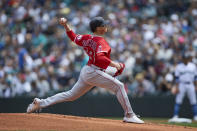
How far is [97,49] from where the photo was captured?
319 inches

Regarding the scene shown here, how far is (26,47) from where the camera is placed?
16.9 m

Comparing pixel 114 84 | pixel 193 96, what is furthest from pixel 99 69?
pixel 193 96

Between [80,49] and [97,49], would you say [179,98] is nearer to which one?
[80,49]

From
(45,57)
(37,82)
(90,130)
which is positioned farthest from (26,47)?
(90,130)

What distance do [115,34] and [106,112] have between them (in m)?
3.55

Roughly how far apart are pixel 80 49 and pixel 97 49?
811cm

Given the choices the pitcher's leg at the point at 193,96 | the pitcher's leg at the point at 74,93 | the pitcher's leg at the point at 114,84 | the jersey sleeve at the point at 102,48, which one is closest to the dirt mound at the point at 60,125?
the pitcher's leg at the point at 74,93

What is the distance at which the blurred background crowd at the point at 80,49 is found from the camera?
15.3 meters

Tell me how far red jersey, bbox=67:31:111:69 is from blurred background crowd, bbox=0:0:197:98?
599 cm

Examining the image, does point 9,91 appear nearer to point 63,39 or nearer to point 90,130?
point 63,39

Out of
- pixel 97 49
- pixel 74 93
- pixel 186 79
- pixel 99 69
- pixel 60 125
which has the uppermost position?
pixel 186 79

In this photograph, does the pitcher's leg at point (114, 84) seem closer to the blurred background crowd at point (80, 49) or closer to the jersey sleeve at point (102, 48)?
the jersey sleeve at point (102, 48)

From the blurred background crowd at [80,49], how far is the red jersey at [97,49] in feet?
19.7

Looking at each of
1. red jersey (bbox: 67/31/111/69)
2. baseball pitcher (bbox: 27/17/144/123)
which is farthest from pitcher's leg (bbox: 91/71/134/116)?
red jersey (bbox: 67/31/111/69)
